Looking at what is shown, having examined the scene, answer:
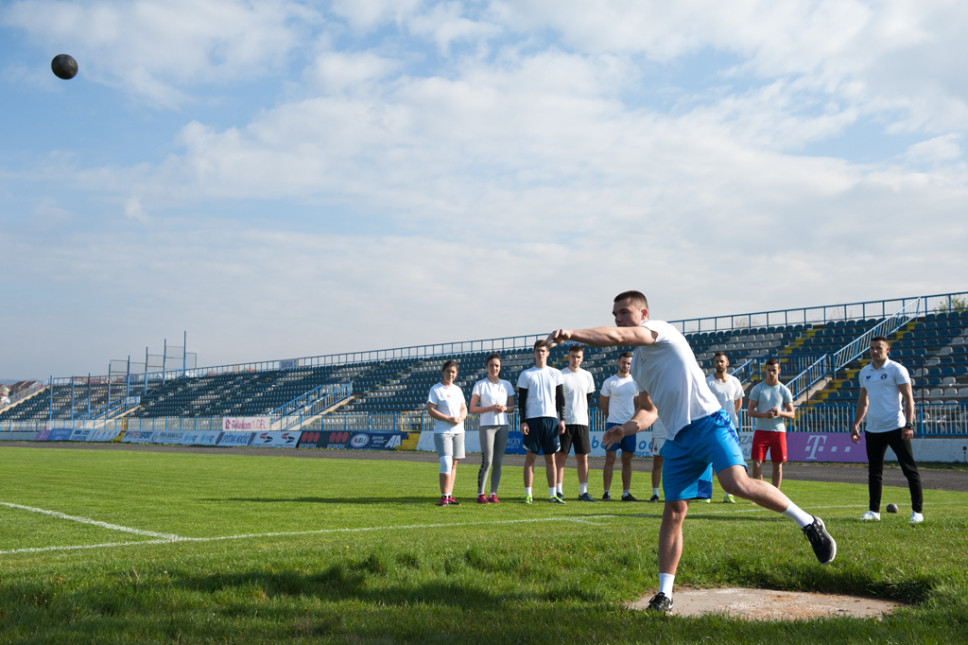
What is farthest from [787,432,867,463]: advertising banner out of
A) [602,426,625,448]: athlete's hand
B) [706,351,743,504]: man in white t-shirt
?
[602,426,625,448]: athlete's hand

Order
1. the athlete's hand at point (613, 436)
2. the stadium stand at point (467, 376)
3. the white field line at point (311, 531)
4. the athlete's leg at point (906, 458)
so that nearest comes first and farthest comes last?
the athlete's hand at point (613, 436) → the white field line at point (311, 531) → the athlete's leg at point (906, 458) → the stadium stand at point (467, 376)

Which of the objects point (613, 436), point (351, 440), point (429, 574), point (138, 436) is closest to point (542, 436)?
point (613, 436)

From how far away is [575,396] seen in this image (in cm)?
1105

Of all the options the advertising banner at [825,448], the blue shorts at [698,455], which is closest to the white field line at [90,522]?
the blue shorts at [698,455]

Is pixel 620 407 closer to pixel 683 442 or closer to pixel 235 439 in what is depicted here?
pixel 683 442

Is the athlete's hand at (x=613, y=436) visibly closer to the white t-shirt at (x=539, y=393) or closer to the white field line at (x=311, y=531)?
the white field line at (x=311, y=531)

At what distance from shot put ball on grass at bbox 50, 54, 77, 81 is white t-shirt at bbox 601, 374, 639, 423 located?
26.3 feet

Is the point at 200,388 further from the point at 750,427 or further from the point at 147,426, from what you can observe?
the point at 750,427

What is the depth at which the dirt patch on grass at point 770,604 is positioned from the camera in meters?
4.55

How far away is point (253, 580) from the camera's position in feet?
16.3

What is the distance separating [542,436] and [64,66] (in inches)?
301

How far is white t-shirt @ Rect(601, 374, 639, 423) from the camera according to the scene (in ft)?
37.3

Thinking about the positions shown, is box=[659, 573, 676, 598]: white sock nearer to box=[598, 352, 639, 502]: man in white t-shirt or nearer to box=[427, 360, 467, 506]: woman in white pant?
box=[427, 360, 467, 506]: woman in white pant

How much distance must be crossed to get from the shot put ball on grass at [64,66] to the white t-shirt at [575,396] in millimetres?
7389
